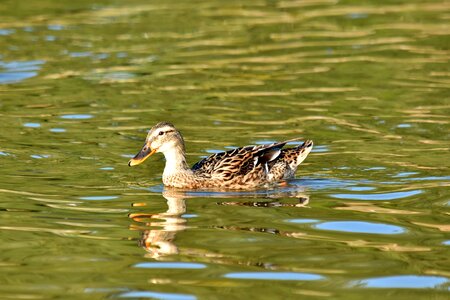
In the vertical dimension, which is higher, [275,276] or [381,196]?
[275,276]

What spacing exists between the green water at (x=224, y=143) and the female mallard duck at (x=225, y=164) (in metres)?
0.24

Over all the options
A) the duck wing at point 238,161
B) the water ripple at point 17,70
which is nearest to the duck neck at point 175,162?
the duck wing at point 238,161

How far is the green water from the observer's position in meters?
9.30

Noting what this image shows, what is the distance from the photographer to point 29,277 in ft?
30.1

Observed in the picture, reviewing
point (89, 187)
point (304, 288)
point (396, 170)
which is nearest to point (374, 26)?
point (396, 170)

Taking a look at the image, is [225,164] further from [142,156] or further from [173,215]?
[173,215]

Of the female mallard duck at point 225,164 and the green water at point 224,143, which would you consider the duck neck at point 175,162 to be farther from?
the green water at point 224,143

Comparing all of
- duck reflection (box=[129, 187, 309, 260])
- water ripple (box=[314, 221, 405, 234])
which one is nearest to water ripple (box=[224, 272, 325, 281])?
duck reflection (box=[129, 187, 309, 260])

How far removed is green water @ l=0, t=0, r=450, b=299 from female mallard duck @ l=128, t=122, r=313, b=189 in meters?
0.24

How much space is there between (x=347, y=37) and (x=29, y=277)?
13929mm

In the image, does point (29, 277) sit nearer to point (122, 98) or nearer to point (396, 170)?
point (396, 170)

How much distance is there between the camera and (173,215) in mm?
11500

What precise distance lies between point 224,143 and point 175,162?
204cm

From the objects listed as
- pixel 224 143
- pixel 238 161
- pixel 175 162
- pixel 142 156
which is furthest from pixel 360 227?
pixel 224 143
